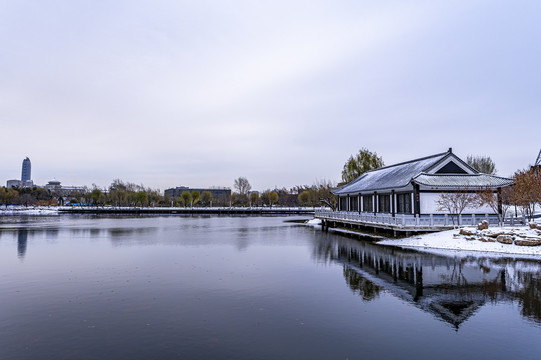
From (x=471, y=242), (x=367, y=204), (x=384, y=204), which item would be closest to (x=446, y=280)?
(x=471, y=242)

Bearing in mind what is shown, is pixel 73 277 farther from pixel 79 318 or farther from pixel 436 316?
pixel 436 316

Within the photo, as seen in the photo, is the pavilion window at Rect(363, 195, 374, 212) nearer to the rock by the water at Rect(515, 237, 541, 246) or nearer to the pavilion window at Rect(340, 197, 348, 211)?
the pavilion window at Rect(340, 197, 348, 211)

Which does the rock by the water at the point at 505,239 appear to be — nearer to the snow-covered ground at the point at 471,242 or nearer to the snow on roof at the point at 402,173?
the snow-covered ground at the point at 471,242

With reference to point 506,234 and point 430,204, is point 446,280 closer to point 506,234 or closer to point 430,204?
point 506,234

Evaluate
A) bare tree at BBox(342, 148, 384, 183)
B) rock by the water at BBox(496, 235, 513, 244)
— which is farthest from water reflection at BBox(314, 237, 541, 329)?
bare tree at BBox(342, 148, 384, 183)

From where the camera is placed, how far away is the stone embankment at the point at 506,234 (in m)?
24.8

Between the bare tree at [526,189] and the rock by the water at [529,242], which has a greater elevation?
the bare tree at [526,189]

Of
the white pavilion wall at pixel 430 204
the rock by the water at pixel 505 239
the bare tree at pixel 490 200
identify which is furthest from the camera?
the white pavilion wall at pixel 430 204

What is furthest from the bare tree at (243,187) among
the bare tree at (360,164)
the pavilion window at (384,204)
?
the pavilion window at (384,204)

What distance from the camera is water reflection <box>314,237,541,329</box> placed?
13047 mm

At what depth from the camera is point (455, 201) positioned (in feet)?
105

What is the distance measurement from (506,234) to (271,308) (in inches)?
853

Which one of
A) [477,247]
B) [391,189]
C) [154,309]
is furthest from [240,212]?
[154,309]

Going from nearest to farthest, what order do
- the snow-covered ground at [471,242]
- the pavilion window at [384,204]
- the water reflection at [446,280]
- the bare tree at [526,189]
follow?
1. the water reflection at [446,280]
2. the snow-covered ground at [471,242]
3. the bare tree at [526,189]
4. the pavilion window at [384,204]
